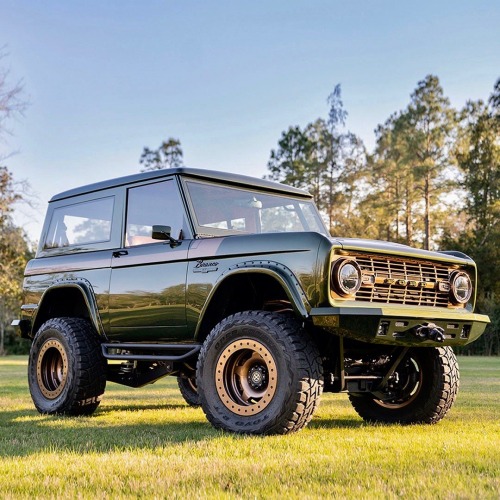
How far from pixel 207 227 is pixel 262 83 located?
20172 mm

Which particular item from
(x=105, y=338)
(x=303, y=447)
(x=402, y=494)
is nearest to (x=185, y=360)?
(x=105, y=338)

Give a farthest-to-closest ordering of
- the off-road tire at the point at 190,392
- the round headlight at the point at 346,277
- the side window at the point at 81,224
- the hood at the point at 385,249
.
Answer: the off-road tire at the point at 190,392 → the side window at the point at 81,224 → the hood at the point at 385,249 → the round headlight at the point at 346,277

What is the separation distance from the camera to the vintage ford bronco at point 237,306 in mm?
5914

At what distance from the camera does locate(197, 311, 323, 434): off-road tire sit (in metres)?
5.81

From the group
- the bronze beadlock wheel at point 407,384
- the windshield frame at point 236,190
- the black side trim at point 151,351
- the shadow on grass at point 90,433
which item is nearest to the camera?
the shadow on grass at point 90,433

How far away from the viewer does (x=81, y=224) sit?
8.62 metres

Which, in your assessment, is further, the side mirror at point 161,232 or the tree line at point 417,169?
the tree line at point 417,169

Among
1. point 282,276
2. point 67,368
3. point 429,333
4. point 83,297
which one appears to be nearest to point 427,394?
point 429,333

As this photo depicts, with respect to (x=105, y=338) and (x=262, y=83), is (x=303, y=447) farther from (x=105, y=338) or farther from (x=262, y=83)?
(x=262, y=83)

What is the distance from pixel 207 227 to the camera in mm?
7102

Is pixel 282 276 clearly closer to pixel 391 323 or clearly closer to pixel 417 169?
pixel 391 323

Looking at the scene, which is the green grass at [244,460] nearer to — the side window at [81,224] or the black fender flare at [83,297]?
the black fender flare at [83,297]

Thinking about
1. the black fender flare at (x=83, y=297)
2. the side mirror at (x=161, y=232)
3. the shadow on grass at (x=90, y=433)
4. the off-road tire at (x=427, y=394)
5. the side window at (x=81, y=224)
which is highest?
the side window at (x=81, y=224)

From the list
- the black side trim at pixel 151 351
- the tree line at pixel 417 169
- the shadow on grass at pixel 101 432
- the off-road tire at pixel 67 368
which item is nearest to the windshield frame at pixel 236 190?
the black side trim at pixel 151 351
